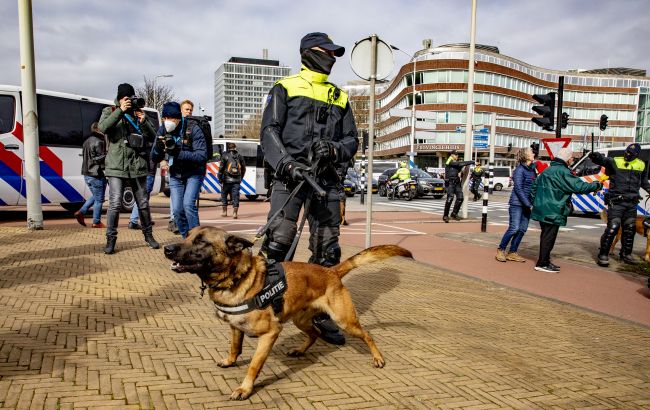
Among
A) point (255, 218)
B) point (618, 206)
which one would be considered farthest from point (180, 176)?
point (618, 206)

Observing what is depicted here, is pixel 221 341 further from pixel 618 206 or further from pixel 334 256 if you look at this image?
pixel 618 206

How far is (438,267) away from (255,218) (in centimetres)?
686

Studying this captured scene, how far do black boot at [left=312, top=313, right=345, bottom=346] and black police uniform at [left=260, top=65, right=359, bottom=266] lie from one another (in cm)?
45

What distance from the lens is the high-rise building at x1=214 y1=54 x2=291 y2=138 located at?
139 meters

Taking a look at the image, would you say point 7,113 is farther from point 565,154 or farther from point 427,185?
point 427,185

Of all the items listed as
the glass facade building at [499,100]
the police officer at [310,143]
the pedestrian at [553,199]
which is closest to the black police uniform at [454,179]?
the pedestrian at [553,199]

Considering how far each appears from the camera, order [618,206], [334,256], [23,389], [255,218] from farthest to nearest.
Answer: [255,218] < [618,206] < [334,256] < [23,389]

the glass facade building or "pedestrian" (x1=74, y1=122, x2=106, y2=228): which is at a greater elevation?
the glass facade building

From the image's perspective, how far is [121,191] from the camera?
6410mm

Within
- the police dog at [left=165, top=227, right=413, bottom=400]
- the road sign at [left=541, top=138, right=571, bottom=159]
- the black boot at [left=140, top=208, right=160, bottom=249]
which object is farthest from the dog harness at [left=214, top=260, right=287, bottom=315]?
the road sign at [left=541, top=138, right=571, bottom=159]

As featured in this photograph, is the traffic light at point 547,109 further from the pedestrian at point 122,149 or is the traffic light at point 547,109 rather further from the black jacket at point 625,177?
the pedestrian at point 122,149

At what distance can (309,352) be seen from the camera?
11.3ft

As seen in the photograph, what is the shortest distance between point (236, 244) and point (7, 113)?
9582 millimetres

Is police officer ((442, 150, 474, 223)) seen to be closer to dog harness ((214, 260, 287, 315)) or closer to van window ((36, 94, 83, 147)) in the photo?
van window ((36, 94, 83, 147))
